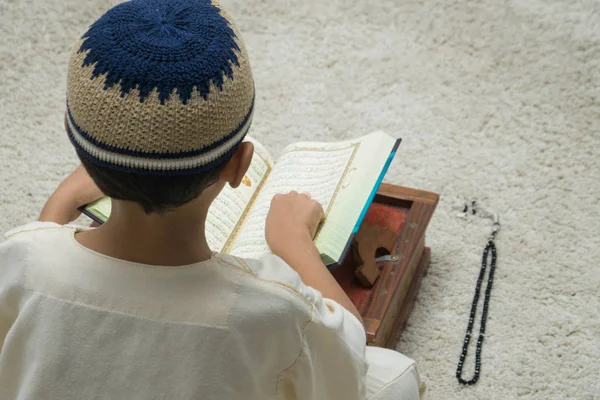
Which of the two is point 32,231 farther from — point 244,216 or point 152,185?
point 244,216

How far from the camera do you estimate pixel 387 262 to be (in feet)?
3.72

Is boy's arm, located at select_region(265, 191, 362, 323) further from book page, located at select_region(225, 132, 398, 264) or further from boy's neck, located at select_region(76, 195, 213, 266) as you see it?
boy's neck, located at select_region(76, 195, 213, 266)

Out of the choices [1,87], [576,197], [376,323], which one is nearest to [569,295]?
[576,197]

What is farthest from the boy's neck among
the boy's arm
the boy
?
the boy's arm

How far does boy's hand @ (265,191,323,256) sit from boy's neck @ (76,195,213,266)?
263 millimetres

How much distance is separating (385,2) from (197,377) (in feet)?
4.36

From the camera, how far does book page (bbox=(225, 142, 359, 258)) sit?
100 cm

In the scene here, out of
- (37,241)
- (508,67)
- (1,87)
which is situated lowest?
(1,87)

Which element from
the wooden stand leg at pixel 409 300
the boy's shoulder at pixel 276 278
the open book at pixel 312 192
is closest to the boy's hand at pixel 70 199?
the open book at pixel 312 192

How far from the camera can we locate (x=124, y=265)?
66 centimetres

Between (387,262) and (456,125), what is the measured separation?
1.77 feet

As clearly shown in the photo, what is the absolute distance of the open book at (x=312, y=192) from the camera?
99cm

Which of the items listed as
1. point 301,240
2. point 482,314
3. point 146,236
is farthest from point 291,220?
point 482,314

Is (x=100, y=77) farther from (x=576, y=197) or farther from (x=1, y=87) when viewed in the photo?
(x=1, y=87)
